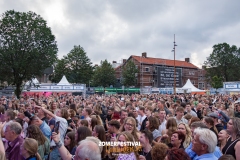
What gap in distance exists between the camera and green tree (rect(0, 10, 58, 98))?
27344 millimetres

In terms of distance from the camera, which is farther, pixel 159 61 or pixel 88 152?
pixel 159 61

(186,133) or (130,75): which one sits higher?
(130,75)

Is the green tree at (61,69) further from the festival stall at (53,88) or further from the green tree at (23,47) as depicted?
the green tree at (23,47)

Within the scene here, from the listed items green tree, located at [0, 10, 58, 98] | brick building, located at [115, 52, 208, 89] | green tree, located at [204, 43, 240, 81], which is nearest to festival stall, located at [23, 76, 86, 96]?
green tree, located at [0, 10, 58, 98]

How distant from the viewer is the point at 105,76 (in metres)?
64.8

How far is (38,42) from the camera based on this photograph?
28844mm

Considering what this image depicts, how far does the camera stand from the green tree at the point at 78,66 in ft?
211

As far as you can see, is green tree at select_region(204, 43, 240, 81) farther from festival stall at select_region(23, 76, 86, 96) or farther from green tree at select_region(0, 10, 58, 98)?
green tree at select_region(0, 10, 58, 98)

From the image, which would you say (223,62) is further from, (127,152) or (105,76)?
(127,152)

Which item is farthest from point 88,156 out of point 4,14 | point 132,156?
point 4,14

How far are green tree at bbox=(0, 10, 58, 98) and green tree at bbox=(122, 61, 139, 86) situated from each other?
118ft

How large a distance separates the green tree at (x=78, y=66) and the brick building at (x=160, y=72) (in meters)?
12.2

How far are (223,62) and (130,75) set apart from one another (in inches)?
961

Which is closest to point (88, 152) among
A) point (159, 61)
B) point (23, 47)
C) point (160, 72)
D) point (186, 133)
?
point (186, 133)
